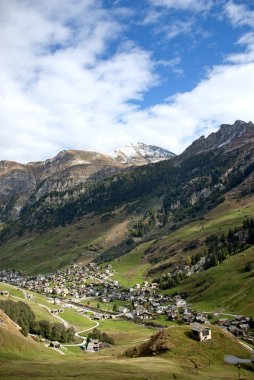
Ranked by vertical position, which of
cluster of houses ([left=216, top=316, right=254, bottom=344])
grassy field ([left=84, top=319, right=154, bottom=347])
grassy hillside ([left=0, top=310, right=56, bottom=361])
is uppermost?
grassy hillside ([left=0, top=310, right=56, bottom=361])

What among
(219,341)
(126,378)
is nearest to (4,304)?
(219,341)

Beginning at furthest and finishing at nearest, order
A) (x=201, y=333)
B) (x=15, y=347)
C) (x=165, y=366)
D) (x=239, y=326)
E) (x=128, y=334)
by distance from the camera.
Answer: (x=128, y=334) → (x=239, y=326) → (x=201, y=333) → (x=15, y=347) → (x=165, y=366)

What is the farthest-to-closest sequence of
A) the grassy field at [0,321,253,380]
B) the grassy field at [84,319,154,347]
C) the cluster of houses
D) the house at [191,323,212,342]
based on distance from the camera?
1. the grassy field at [84,319,154,347]
2. the cluster of houses
3. the house at [191,323,212,342]
4. the grassy field at [0,321,253,380]

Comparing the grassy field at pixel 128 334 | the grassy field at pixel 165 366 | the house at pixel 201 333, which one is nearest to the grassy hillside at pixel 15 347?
the grassy field at pixel 165 366

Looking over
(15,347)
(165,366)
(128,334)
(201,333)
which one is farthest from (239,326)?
(15,347)

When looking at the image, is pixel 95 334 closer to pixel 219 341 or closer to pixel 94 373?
pixel 219 341

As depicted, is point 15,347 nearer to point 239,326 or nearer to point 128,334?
point 128,334

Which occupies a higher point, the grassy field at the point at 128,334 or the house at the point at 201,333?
the house at the point at 201,333

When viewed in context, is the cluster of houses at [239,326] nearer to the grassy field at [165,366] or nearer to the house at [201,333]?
the grassy field at [165,366]

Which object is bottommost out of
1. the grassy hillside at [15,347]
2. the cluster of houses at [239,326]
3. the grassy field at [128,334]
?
the grassy field at [128,334]

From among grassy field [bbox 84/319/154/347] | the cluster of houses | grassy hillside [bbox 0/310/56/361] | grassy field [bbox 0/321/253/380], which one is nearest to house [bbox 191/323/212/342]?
grassy field [bbox 0/321/253/380]

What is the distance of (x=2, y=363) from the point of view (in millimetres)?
85750

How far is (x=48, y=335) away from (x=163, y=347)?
6667 centimetres

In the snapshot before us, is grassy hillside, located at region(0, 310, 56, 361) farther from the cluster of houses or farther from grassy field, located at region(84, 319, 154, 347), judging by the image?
the cluster of houses
